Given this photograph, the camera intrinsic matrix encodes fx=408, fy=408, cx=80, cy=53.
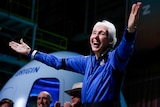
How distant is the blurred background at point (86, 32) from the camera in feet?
26.1

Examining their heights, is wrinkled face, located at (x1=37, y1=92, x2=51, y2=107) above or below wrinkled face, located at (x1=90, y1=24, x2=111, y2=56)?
below

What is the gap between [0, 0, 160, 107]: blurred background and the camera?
7.96 m

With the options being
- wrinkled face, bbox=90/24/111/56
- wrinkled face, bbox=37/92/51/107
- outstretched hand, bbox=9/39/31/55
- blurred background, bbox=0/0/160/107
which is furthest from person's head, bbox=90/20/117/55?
blurred background, bbox=0/0/160/107

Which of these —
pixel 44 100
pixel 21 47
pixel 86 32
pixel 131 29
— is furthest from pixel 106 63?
pixel 86 32

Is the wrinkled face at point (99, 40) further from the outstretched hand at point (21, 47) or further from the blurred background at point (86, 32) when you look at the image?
the blurred background at point (86, 32)

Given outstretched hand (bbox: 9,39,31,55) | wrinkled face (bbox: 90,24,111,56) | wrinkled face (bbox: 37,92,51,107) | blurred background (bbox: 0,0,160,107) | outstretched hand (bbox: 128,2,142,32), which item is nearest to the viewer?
outstretched hand (bbox: 128,2,142,32)

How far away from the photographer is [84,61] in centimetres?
253

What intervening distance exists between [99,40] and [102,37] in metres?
0.03

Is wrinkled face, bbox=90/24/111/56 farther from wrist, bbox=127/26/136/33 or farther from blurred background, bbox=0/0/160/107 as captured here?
blurred background, bbox=0/0/160/107

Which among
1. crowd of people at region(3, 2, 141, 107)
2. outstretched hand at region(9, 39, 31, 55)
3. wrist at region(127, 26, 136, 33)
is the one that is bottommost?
crowd of people at region(3, 2, 141, 107)

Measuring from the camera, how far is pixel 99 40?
235 cm

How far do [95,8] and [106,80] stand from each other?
949cm

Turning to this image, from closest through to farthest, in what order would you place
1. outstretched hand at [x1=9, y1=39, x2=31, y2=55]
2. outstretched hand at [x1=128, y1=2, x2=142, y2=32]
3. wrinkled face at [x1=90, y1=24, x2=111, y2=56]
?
outstretched hand at [x1=128, y1=2, x2=142, y2=32]
wrinkled face at [x1=90, y1=24, x2=111, y2=56]
outstretched hand at [x1=9, y1=39, x2=31, y2=55]

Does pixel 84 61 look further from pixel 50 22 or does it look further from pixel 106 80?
pixel 50 22
